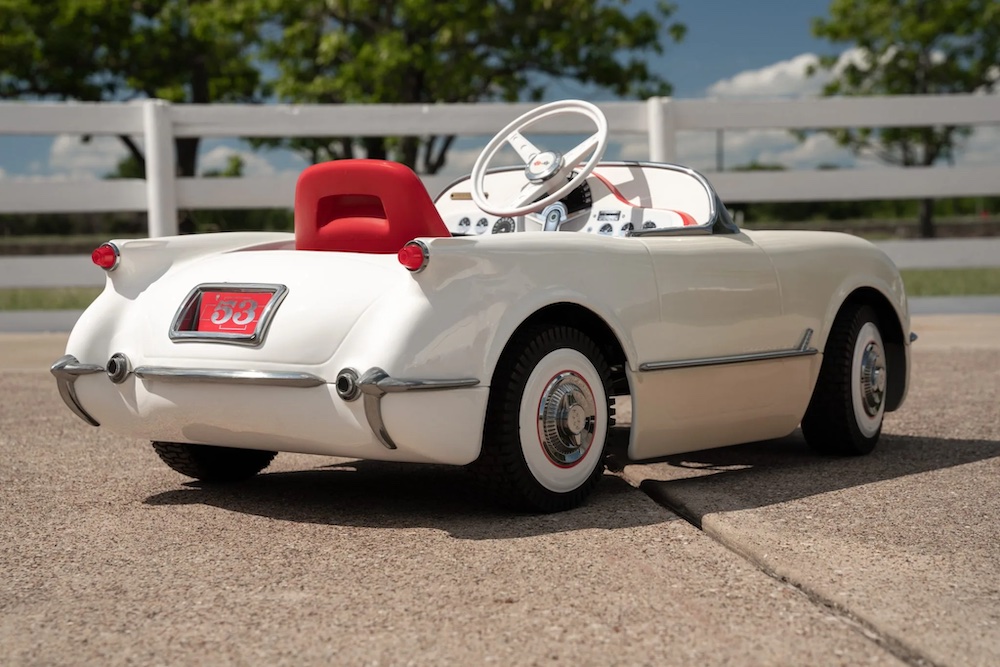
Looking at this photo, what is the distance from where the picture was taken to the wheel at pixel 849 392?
17.4 feet

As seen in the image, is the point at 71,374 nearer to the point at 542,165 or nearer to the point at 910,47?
the point at 542,165

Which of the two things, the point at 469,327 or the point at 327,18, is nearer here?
the point at 469,327

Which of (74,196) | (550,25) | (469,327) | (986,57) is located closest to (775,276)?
(469,327)

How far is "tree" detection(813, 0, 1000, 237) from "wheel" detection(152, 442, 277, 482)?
35.8 meters

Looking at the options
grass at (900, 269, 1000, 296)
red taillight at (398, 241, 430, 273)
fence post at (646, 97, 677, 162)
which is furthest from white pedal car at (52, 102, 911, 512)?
grass at (900, 269, 1000, 296)

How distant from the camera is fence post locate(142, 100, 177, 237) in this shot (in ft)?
38.2

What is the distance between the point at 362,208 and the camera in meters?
4.40

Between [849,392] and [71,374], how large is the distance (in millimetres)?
3049

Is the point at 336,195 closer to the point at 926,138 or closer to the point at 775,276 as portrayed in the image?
the point at 775,276

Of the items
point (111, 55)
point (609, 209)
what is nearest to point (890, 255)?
→ point (609, 209)

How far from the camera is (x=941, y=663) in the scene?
8.48ft

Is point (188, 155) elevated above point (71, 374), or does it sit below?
above

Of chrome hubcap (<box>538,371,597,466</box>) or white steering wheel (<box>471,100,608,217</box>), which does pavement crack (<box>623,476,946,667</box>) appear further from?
white steering wheel (<box>471,100,608,217</box>)

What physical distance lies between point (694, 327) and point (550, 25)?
25.0m
